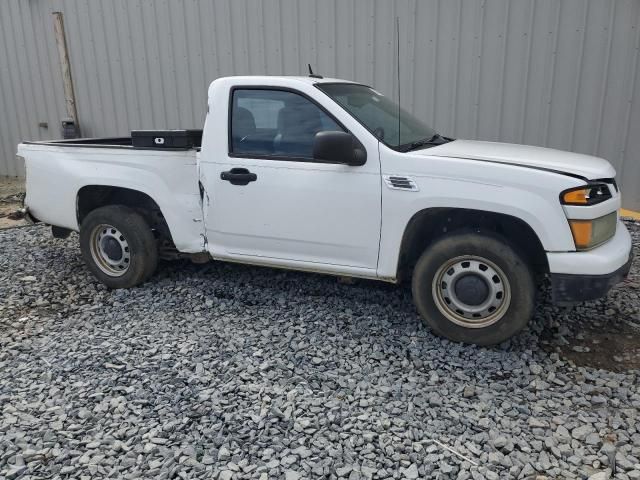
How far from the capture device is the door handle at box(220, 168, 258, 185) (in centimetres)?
425

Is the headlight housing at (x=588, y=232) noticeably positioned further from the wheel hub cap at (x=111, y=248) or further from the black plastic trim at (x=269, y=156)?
the wheel hub cap at (x=111, y=248)

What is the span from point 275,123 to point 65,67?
24.5 feet

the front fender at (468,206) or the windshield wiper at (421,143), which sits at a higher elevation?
the windshield wiper at (421,143)

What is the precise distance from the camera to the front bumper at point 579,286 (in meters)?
3.45

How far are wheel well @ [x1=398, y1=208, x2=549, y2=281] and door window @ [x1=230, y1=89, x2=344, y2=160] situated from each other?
3.07 ft

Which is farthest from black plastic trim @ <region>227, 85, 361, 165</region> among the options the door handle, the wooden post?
the wooden post

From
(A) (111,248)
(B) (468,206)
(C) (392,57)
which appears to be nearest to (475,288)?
(B) (468,206)

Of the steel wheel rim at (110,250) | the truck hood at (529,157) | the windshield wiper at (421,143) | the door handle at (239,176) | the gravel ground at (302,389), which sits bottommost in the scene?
the gravel ground at (302,389)

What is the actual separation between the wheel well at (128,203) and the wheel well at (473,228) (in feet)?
7.60

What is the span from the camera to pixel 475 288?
12.4 feet

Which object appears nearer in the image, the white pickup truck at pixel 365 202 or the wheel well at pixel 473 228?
the white pickup truck at pixel 365 202

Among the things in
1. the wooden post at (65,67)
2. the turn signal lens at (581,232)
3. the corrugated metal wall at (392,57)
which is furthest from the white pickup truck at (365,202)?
the wooden post at (65,67)

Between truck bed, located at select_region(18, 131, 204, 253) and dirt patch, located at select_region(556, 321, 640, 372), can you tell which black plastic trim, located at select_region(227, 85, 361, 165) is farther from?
dirt patch, located at select_region(556, 321, 640, 372)

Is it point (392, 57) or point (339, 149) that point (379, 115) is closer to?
point (339, 149)
